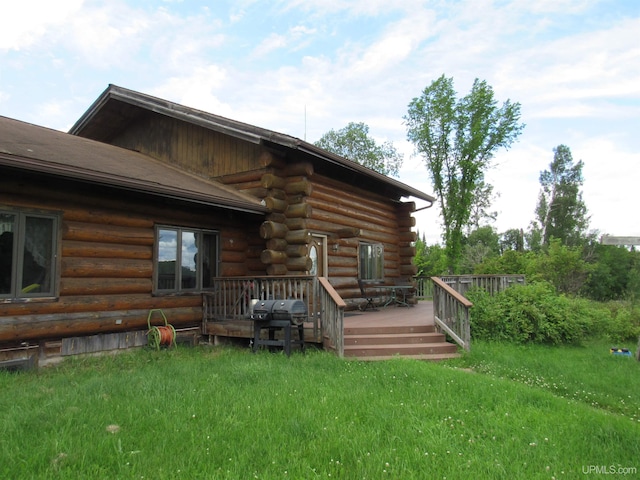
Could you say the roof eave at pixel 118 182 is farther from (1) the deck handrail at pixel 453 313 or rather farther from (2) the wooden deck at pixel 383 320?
(1) the deck handrail at pixel 453 313

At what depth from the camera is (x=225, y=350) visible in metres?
8.89

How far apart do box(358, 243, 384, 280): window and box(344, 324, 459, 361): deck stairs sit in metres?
4.73

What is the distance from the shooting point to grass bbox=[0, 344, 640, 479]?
364cm

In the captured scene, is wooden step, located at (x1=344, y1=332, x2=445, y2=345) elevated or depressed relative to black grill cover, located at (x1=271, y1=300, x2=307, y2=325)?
depressed

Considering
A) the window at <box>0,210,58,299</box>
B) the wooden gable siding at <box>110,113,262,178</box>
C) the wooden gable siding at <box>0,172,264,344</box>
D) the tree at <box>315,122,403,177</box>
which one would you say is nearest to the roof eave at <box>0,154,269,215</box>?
the wooden gable siding at <box>0,172,264,344</box>

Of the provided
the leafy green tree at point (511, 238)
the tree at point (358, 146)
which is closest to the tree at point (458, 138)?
the tree at point (358, 146)

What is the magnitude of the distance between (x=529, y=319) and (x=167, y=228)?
8.03 metres

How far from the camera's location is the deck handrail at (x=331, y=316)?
310 inches

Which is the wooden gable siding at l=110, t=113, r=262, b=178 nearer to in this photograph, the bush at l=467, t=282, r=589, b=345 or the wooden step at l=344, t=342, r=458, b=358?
the wooden step at l=344, t=342, r=458, b=358

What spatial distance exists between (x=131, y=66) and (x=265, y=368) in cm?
1920

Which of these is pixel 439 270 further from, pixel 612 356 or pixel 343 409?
pixel 343 409

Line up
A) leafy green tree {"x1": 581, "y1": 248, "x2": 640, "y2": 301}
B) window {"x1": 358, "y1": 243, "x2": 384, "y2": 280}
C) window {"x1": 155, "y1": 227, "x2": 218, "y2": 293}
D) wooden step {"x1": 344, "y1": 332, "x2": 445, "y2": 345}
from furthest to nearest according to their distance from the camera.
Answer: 1. leafy green tree {"x1": 581, "y1": 248, "x2": 640, "y2": 301}
2. window {"x1": 358, "y1": 243, "x2": 384, "y2": 280}
3. window {"x1": 155, "y1": 227, "x2": 218, "y2": 293}
4. wooden step {"x1": 344, "y1": 332, "x2": 445, "y2": 345}

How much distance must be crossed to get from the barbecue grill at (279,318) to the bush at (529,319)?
4079 mm

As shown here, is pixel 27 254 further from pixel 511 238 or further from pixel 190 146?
pixel 511 238
